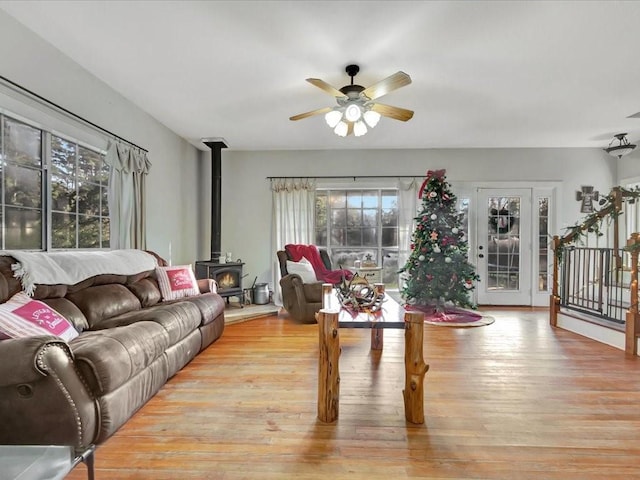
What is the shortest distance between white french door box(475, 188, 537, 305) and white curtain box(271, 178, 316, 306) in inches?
111

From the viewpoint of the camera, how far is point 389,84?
8.74ft

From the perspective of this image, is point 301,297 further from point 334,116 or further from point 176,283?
point 334,116

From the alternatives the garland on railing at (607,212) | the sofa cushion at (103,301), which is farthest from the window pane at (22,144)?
the garland on railing at (607,212)

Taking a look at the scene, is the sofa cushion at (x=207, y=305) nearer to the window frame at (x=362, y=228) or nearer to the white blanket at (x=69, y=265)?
the white blanket at (x=69, y=265)

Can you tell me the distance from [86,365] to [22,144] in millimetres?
1979

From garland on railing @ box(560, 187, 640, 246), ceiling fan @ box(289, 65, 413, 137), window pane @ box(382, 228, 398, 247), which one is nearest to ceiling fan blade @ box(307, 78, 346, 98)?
ceiling fan @ box(289, 65, 413, 137)

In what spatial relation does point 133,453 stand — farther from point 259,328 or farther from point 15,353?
point 259,328

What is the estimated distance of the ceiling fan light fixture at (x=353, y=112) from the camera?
9.62ft

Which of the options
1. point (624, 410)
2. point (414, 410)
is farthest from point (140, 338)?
point (624, 410)

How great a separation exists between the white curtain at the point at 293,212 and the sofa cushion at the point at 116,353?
3401 mm

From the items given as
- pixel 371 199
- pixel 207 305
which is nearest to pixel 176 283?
pixel 207 305

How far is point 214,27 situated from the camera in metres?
2.44

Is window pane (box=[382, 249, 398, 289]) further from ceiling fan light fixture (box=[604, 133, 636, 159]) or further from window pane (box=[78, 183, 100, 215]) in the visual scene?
window pane (box=[78, 183, 100, 215])

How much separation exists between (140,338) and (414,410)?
68.5 inches
